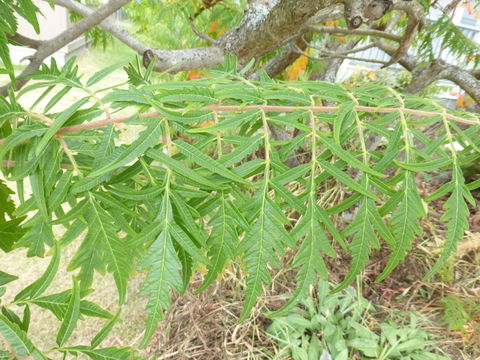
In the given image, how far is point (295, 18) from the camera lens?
78cm

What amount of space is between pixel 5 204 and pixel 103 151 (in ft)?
1.00

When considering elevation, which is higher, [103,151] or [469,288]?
[103,151]

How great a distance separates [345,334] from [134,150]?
106 centimetres

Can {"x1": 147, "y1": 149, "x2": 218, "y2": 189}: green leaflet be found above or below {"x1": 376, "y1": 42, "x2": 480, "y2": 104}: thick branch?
above

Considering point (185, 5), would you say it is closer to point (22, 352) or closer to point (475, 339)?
point (22, 352)

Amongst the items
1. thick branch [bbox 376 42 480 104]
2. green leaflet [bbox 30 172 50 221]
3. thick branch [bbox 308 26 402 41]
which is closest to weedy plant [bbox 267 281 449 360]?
thick branch [bbox 376 42 480 104]

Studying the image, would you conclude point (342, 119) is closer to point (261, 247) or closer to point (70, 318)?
point (261, 247)

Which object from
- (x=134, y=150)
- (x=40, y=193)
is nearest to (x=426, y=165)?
(x=134, y=150)

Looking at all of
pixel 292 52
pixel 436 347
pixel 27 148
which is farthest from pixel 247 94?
A: pixel 436 347

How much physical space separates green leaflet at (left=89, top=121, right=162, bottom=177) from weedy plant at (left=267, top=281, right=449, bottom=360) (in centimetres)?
92

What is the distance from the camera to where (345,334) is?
1.14 m

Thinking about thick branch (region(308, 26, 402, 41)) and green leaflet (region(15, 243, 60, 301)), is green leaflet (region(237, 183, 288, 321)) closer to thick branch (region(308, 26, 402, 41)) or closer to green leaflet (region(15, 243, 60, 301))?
green leaflet (region(15, 243, 60, 301))

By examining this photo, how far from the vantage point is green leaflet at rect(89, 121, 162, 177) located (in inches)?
12.3

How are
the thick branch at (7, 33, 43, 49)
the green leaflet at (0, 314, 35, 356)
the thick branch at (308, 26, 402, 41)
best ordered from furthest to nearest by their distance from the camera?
the thick branch at (308, 26, 402, 41), the thick branch at (7, 33, 43, 49), the green leaflet at (0, 314, 35, 356)
